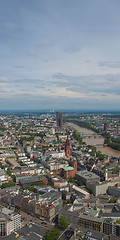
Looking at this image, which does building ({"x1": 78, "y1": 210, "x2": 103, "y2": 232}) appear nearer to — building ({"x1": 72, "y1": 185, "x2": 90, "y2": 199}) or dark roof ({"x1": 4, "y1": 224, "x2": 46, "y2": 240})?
dark roof ({"x1": 4, "y1": 224, "x2": 46, "y2": 240})

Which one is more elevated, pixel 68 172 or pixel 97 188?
pixel 68 172

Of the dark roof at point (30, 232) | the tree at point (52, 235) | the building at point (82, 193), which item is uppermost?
the tree at point (52, 235)

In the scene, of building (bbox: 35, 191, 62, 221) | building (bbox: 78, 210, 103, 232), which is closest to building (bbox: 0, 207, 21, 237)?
building (bbox: 35, 191, 62, 221)

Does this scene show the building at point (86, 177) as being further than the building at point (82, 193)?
Yes

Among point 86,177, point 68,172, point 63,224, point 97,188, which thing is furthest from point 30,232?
point 68,172

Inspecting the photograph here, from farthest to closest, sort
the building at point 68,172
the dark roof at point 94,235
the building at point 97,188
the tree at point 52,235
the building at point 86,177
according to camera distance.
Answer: the building at point 68,172 < the building at point 86,177 < the building at point 97,188 < the tree at point 52,235 < the dark roof at point 94,235

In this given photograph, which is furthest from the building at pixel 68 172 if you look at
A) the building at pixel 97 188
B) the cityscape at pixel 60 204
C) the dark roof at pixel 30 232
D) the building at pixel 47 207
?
the dark roof at pixel 30 232

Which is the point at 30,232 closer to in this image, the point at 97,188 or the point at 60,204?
the point at 60,204

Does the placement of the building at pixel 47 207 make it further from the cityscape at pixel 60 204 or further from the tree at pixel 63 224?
the tree at pixel 63 224

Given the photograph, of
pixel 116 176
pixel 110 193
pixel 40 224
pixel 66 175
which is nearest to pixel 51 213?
pixel 40 224

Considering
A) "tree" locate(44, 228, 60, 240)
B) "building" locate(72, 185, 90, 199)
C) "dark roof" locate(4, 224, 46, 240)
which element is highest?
"tree" locate(44, 228, 60, 240)

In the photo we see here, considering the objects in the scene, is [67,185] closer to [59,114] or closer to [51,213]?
[51,213]
